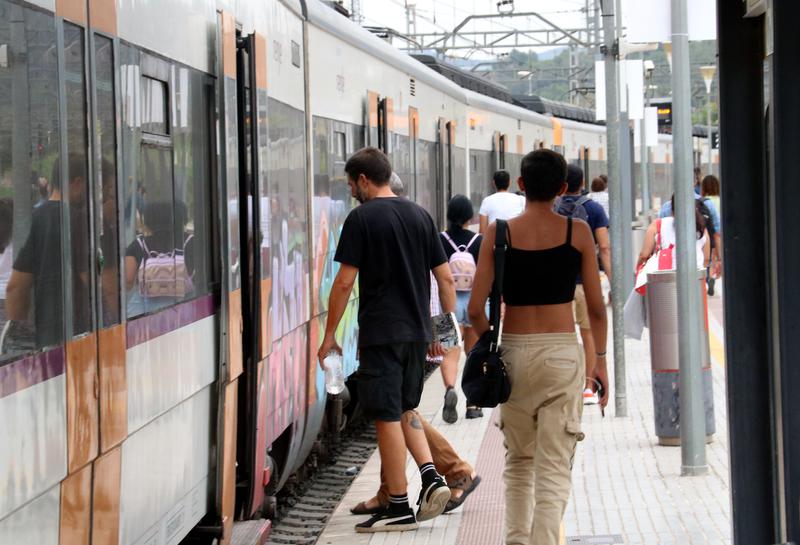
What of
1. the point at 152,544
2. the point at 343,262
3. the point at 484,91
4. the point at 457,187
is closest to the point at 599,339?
the point at 343,262

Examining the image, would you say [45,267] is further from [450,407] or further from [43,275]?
[450,407]

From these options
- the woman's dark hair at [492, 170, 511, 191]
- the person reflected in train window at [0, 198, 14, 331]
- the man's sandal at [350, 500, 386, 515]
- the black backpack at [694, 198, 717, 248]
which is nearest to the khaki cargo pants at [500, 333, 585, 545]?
the man's sandal at [350, 500, 386, 515]

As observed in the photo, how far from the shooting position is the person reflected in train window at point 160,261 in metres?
4.77

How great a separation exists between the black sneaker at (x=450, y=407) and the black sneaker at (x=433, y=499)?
11.4 ft

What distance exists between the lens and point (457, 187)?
18.3 metres

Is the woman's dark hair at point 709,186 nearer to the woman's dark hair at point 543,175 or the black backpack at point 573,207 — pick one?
the black backpack at point 573,207

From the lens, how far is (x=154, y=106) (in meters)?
5.14

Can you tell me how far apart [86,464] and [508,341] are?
237cm

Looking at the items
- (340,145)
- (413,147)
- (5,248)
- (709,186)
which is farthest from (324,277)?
(709,186)

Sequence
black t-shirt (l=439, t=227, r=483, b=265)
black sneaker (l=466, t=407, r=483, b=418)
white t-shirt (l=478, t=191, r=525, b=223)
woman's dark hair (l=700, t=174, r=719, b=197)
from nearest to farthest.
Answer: black t-shirt (l=439, t=227, r=483, b=265) < black sneaker (l=466, t=407, r=483, b=418) < white t-shirt (l=478, t=191, r=525, b=223) < woman's dark hair (l=700, t=174, r=719, b=197)

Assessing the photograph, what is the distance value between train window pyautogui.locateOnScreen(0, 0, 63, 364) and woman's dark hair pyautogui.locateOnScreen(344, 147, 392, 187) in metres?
3.52

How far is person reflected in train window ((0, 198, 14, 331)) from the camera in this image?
358cm

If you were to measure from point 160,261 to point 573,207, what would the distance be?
742 centimetres

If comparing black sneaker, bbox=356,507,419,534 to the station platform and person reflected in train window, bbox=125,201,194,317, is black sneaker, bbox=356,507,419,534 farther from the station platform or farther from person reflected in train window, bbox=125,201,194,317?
person reflected in train window, bbox=125,201,194,317
